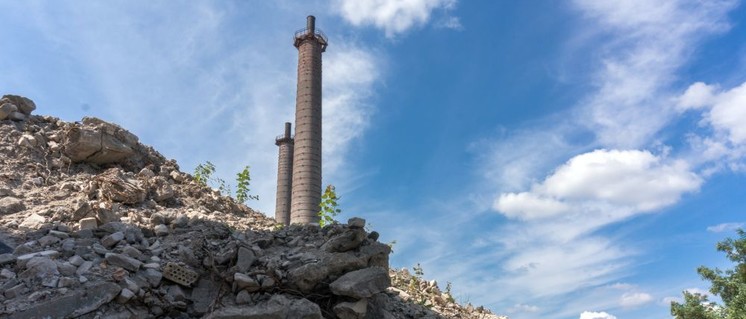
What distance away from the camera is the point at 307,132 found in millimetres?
24766

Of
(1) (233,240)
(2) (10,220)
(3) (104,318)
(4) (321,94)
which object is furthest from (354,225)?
(4) (321,94)

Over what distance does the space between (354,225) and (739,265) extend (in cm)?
1454

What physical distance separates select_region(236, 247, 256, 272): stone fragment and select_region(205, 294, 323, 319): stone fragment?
0.53m

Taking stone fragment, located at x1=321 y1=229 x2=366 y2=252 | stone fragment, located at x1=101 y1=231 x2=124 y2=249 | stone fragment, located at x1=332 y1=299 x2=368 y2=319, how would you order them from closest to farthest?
stone fragment, located at x1=332 y1=299 x2=368 y2=319, stone fragment, located at x1=101 y1=231 x2=124 y2=249, stone fragment, located at x1=321 y1=229 x2=366 y2=252

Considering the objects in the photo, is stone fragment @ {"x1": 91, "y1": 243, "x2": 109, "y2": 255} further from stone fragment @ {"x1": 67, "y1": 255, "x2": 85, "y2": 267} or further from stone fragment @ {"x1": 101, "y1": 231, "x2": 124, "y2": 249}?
stone fragment @ {"x1": 67, "y1": 255, "x2": 85, "y2": 267}

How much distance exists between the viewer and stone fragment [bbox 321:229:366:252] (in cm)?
623

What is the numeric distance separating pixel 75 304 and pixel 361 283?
2.89 meters

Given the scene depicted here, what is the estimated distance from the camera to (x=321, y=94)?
→ 26.1m

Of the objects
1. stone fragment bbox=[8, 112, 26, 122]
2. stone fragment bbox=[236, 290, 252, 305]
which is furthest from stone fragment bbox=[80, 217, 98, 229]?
stone fragment bbox=[8, 112, 26, 122]

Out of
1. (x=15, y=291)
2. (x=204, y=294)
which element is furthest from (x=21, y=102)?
(x=204, y=294)

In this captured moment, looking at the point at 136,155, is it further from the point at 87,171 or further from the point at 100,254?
the point at 100,254

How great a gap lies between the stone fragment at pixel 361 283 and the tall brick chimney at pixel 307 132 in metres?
17.1

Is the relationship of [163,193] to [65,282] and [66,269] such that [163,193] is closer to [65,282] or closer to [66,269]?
[66,269]

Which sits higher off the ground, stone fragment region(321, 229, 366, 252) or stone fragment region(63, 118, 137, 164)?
stone fragment region(63, 118, 137, 164)
